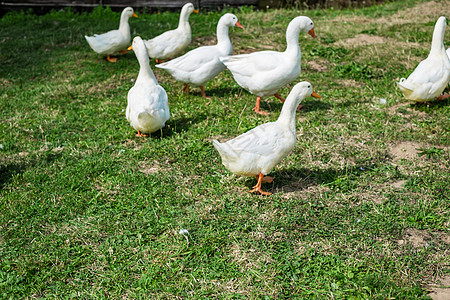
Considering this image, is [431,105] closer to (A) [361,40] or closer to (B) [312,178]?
(B) [312,178]

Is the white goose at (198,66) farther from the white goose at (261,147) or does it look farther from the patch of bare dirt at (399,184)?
the patch of bare dirt at (399,184)

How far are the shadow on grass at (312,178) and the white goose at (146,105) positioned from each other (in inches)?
58.9

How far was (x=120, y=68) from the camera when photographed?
8258 millimetres

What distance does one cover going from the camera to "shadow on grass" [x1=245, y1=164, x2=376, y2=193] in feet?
14.9

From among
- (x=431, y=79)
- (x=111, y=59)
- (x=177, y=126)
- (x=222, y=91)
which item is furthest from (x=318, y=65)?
(x=111, y=59)

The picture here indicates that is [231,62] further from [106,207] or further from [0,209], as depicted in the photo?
[0,209]

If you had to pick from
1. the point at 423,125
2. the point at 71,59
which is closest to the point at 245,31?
the point at 71,59

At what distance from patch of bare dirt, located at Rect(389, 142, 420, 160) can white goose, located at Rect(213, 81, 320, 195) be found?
1.62 m

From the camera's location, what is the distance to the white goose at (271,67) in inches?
225

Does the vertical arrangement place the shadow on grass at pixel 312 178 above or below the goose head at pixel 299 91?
below

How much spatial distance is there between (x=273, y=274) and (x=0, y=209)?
289cm

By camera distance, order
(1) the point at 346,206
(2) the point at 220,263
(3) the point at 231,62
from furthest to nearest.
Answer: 1. (3) the point at 231,62
2. (1) the point at 346,206
3. (2) the point at 220,263

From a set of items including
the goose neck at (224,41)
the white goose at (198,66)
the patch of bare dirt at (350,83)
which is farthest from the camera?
the patch of bare dirt at (350,83)

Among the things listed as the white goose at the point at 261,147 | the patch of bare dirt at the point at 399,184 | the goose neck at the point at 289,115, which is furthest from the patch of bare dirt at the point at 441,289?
the goose neck at the point at 289,115
